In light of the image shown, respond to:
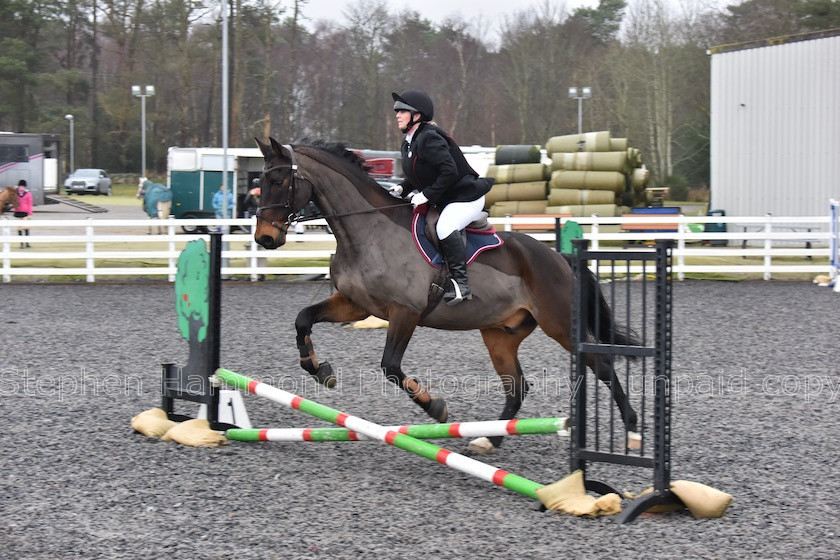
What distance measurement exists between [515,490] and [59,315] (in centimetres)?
938

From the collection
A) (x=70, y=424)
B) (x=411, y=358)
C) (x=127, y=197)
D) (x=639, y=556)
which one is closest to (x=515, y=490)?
(x=639, y=556)

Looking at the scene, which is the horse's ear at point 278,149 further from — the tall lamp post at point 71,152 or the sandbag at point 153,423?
the tall lamp post at point 71,152

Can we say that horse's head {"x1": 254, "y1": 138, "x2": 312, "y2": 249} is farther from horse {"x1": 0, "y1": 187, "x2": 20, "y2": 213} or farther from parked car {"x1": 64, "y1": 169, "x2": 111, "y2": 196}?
parked car {"x1": 64, "y1": 169, "x2": 111, "y2": 196}

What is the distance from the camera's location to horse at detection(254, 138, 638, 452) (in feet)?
18.2

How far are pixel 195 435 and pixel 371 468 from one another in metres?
1.11

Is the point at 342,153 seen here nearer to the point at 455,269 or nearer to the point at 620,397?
the point at 455,269

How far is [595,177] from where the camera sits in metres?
26.1

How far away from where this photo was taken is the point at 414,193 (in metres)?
5.94

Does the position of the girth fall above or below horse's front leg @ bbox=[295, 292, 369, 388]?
above

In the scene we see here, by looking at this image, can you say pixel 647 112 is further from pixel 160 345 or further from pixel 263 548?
pixel 263 548

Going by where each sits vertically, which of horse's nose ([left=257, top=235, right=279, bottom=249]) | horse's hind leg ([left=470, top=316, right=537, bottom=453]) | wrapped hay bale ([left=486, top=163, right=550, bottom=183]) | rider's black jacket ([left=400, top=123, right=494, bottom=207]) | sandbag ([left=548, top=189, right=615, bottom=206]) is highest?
wrapped hay bale ([left=486, top=163, right=550, bottom=183])

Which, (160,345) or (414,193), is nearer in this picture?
(414,193)

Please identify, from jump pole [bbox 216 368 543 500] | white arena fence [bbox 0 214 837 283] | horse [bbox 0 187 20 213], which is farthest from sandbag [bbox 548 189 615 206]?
jump pole [bbox 216 368 543 500]

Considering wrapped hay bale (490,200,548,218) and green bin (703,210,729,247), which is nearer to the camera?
green bin (703,210,729,247)
